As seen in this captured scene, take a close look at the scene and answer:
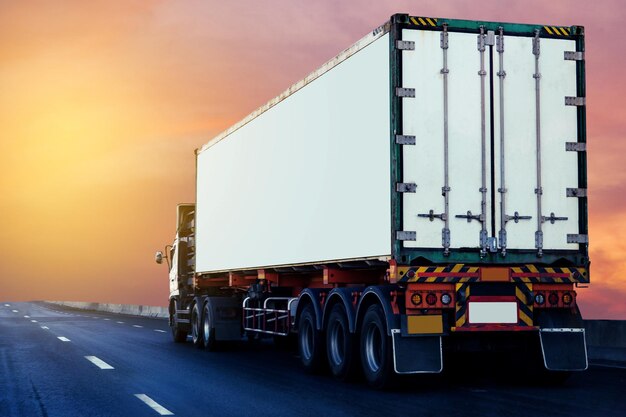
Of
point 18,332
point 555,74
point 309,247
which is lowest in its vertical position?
point 18,332

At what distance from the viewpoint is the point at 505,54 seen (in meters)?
13.6

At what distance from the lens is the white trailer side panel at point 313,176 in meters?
13.6

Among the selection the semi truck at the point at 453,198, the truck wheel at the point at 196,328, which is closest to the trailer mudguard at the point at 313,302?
the semi truck at the point at 453,198

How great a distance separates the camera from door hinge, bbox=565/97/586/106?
13.9 meters

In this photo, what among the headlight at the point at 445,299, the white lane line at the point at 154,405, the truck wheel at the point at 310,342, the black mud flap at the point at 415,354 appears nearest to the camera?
the white lane line at the point at 154,405

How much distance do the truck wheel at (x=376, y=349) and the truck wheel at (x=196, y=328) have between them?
392 inches

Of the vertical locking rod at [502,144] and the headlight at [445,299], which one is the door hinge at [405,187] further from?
the headlight at [445,299]

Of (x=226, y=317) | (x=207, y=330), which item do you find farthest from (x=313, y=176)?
(x=207, y=330)

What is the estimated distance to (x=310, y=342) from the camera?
52.6 ft

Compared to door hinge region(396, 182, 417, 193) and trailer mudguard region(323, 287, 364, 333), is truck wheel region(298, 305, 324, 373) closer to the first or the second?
trailer mudguard region(323, 287, 364, 333)

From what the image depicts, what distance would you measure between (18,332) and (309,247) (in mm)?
16642

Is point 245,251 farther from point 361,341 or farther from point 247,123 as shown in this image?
point 361,341

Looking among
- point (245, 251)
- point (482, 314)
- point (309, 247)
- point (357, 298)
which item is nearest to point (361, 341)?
point (357, 298)

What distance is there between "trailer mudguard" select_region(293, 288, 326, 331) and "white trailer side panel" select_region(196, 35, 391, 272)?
0.51 m
